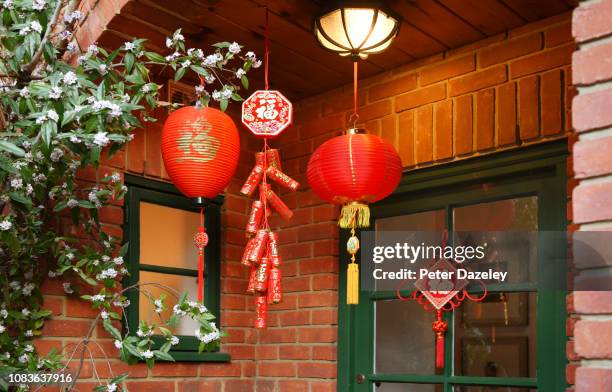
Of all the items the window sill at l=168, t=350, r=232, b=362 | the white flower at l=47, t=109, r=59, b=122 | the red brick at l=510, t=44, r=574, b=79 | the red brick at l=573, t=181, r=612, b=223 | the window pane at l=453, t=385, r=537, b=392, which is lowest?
the window pane at l=453, t=385, r=537, b=392

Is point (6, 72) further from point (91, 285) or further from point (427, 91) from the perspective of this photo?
point (427, 91)

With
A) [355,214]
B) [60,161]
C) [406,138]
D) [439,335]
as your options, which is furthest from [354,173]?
[60,161]

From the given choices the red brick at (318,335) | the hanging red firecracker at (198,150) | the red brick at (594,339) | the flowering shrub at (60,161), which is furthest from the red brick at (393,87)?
the red brick at (594,339)

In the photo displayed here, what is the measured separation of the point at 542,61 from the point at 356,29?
733 millimetres

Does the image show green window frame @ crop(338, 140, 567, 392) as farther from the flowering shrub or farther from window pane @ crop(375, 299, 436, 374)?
the flowering shrub

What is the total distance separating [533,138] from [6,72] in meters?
1.90

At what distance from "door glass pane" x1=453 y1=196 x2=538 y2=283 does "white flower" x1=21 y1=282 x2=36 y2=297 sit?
5.65 feet

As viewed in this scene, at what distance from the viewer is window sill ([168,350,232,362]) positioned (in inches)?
129

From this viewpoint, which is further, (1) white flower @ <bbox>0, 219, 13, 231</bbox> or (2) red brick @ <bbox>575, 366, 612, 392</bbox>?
(1) white flower @ <bbox>0, 219, 13, 231</bbox>

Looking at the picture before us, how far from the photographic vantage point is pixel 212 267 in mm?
3564

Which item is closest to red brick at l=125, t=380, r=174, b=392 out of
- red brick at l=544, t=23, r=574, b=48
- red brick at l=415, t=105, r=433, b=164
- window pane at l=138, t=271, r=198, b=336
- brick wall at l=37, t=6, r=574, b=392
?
brick wall at l=37, t=6, r=574, b=392

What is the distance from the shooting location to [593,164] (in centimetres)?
146

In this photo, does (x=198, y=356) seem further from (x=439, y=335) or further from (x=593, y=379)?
(x=593, y=379)

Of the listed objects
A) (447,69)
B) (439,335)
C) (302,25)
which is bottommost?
(439,335)
